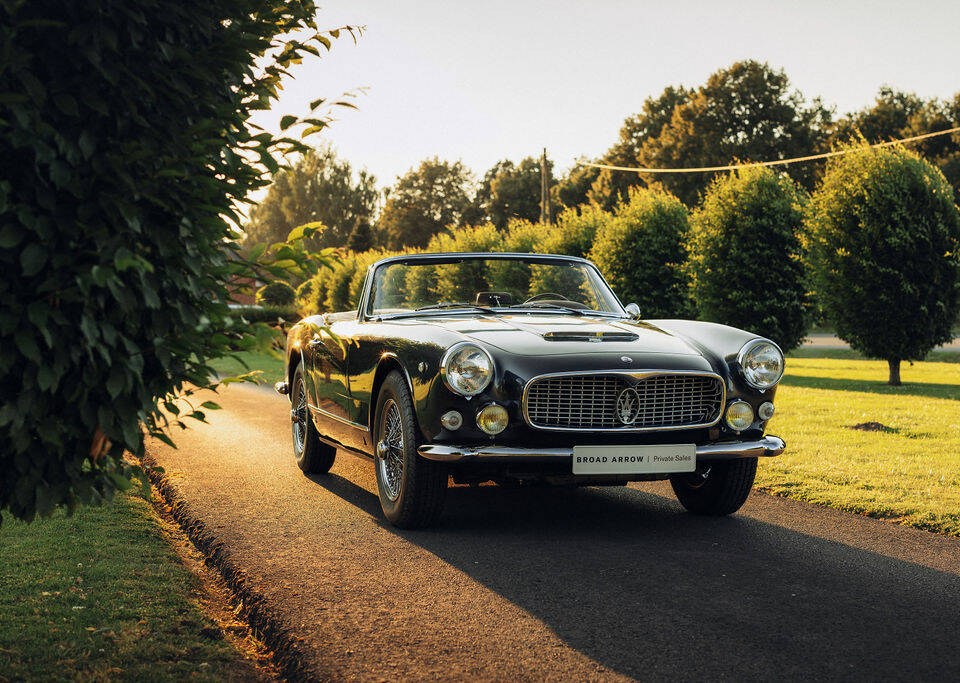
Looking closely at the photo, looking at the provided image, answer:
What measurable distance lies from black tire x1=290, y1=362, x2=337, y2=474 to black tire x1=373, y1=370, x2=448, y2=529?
180cm

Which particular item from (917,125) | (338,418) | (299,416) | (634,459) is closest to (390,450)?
(338,418)

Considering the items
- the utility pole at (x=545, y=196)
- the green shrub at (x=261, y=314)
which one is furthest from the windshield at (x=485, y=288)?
the utility pole at (x=545, y=196)

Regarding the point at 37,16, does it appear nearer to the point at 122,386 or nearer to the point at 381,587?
the point at 122,386

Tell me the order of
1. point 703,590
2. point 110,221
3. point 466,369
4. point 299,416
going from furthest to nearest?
point 299,416 → point 466,369 → point 703,590 → point 110,221

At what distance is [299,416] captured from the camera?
8.37m

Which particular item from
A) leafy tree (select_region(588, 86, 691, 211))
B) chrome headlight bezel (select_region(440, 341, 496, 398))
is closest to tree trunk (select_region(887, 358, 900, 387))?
chrome headlight bezel (select_region(440, 341, 496, 398))

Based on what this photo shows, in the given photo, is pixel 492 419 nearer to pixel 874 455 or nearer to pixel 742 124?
pixel 874 455

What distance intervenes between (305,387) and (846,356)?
84.6 feet

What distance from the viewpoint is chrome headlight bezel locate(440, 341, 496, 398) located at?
17.8ft

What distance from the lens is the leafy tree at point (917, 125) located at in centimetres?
5244

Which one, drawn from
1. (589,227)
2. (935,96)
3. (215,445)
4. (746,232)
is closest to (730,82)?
(935,96)

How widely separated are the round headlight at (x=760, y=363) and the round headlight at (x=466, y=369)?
5.57 ft

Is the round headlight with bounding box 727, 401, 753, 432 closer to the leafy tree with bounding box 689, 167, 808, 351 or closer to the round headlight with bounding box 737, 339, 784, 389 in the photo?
the round headlight with bounding box 737, 339, 784, 389

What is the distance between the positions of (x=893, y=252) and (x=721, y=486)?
1435cm
